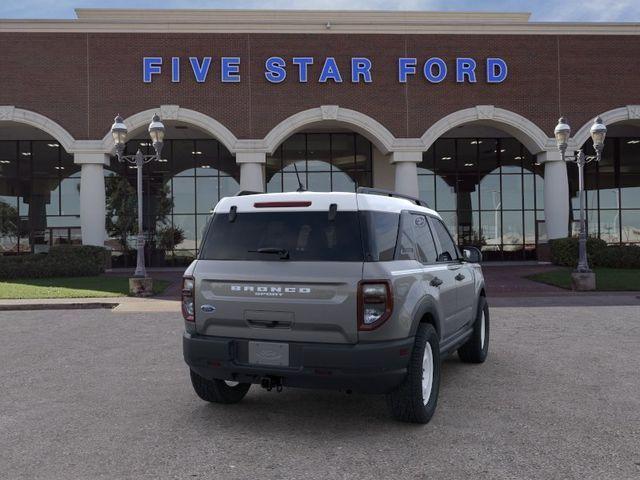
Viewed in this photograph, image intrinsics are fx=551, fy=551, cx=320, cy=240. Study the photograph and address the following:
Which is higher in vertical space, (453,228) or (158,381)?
(453,228)

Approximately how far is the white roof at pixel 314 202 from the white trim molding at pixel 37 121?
20.8m

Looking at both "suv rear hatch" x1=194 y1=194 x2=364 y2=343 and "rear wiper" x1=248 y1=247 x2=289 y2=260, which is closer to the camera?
"suv rear hatch" x1=194 y1=194 x2=364 y2=343

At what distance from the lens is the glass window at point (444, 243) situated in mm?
5957

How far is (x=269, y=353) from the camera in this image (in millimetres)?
4508

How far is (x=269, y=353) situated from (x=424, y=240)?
2.02 metres

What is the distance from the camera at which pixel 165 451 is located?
13.9 feet

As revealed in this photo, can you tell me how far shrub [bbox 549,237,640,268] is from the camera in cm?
2183

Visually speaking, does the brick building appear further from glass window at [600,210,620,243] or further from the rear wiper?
the rear wiper

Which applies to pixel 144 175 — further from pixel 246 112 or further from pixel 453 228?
pixel 453 228

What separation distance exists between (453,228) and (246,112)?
42.2 feet

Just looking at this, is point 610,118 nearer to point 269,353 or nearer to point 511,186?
point 511,186

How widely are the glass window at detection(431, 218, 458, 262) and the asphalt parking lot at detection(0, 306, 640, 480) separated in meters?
1.42

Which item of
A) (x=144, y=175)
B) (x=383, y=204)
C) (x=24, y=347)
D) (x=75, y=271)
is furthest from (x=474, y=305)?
(x=144, y=175)

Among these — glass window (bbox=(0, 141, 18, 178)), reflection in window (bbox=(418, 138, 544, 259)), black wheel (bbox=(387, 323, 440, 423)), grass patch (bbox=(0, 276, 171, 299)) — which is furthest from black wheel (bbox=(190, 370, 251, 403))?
glass window (bbox=(0, 141, 18, 178))
